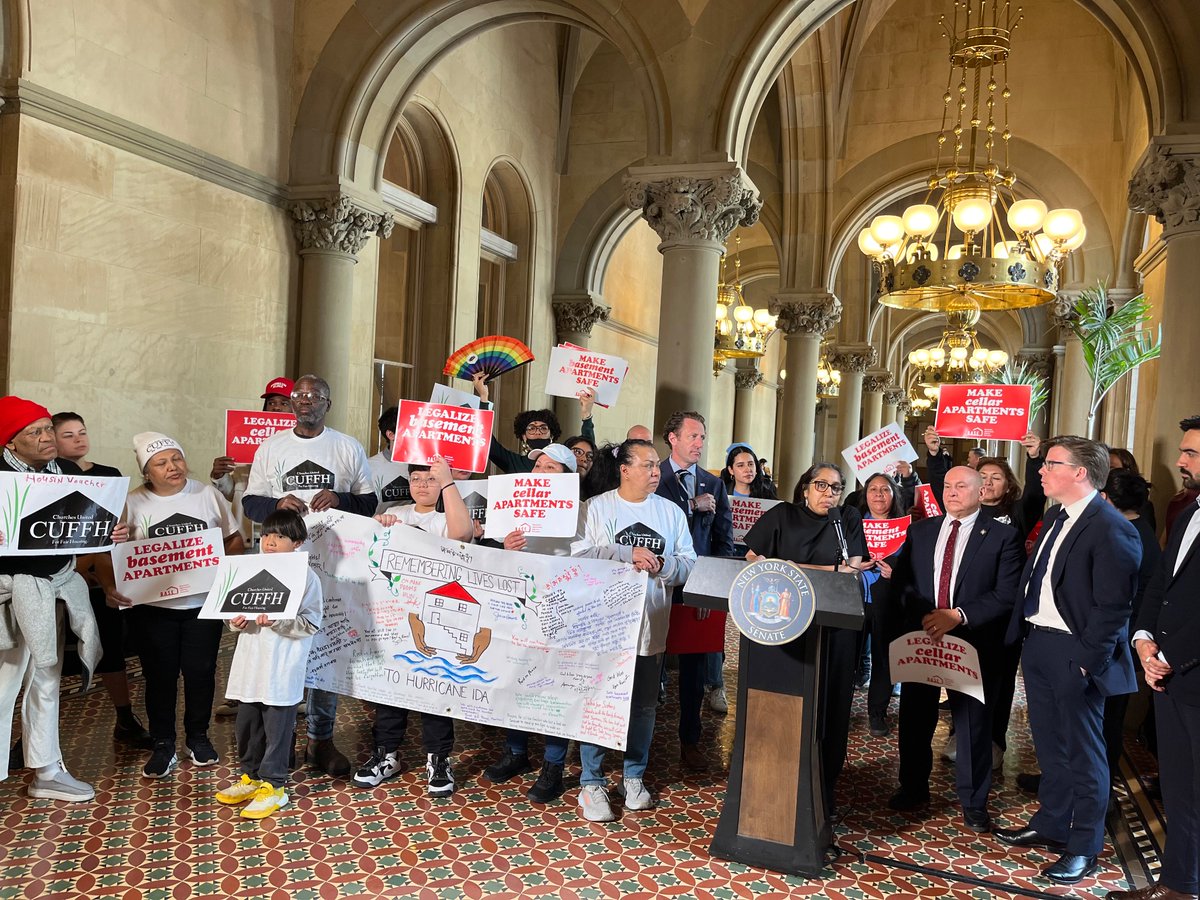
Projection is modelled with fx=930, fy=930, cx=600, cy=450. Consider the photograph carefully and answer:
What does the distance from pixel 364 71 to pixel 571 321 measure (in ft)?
19.3

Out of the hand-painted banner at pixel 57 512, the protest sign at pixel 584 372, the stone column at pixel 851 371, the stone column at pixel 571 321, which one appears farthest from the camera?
the stone column at pixel 851 371

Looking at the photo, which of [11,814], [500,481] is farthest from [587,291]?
[11,814]

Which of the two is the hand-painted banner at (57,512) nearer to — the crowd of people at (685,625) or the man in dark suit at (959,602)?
the crowd of people at (685,625)

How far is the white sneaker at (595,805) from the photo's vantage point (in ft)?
14.4

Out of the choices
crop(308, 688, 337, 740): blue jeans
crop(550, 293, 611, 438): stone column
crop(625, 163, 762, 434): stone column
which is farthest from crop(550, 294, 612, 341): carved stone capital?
crop(308, 688, 337, 740): blue jeans

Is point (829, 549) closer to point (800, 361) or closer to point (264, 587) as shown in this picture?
point (264, 587)

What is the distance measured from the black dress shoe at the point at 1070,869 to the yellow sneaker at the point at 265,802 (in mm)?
3443

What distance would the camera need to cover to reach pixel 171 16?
8.12 metres

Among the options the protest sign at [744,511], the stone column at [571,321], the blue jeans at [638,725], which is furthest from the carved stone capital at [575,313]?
the blue jeans at [638,725]

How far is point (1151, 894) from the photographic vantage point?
3.71m

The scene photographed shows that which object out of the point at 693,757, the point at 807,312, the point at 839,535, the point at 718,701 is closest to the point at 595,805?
the point at 693,757

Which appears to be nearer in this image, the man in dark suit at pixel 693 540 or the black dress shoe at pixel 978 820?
the black dress shoe at pixel 978 820

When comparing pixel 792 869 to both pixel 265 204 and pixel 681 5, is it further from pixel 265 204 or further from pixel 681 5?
pixel 265 204

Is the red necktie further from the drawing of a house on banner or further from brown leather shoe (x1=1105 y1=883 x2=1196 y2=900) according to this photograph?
the drawing of a house on banner
